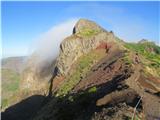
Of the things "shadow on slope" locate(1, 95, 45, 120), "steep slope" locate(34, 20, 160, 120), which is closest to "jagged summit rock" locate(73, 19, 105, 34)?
"steep slope" locate(34, 20, 160, 120)

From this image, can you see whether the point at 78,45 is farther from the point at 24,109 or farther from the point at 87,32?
the point at 24,109

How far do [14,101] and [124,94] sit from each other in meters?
78.6

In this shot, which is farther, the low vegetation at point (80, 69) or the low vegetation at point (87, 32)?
the low vegetation at point (87, 32)

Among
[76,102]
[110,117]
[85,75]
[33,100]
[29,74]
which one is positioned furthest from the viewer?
[29,74]

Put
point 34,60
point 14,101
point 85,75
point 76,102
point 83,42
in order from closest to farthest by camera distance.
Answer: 1. point 76,102
2. point 85,75
3. point 83,42
4. point 14,101
5. point 34,60

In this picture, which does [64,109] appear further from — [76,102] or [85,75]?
[85,75]

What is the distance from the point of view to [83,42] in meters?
91.2

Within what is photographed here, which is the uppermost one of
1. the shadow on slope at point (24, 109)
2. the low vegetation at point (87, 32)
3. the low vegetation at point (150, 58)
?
the low vegetation at point (87, 32)

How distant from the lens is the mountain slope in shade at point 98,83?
3909cm

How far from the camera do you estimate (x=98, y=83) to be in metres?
62.9

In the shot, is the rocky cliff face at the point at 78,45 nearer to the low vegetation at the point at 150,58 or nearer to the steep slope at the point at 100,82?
the steep slope at the point at 100,82

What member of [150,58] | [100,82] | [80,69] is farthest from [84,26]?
[100,82]

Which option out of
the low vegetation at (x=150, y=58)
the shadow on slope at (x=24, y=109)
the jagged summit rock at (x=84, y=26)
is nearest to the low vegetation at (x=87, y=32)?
the jagged summit rock at (x=84, y=26)

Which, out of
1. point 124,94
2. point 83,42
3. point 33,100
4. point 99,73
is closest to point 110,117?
point 124,94
